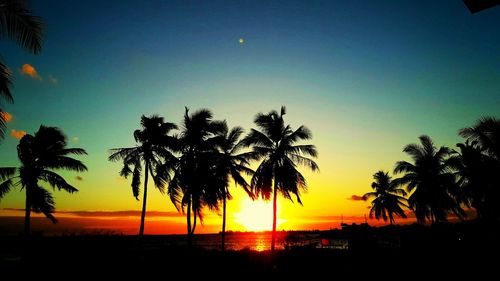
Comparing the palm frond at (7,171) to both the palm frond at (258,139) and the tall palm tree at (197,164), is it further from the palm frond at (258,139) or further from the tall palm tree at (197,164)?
the palm frond at (258,139)

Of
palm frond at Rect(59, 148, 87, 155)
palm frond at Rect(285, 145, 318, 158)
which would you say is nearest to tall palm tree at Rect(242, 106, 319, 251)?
palm frond at Rect(285, 145, 318, 158)

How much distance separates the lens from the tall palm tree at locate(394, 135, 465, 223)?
93.8 feet

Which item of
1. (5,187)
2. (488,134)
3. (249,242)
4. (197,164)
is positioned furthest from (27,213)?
(249,242)

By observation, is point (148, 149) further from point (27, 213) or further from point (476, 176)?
point (476, 176)

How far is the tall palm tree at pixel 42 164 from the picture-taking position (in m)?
19.4

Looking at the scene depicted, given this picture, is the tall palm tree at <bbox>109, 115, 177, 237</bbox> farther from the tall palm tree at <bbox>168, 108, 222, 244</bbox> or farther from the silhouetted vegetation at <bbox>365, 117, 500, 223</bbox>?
the silhouetted vegetation at <bbox>365, 117, 500, 223</bbox>

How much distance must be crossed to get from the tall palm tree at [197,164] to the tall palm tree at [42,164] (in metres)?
7.25

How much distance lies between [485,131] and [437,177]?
16.4 metres

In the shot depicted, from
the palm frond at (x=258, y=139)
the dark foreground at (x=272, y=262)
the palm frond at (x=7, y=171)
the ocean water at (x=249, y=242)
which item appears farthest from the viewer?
the ocean water at (x=249, y=242)

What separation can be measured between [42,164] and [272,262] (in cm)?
1772

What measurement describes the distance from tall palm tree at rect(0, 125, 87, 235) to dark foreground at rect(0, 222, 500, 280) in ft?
13.1

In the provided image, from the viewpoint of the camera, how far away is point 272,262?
1738 centimetres

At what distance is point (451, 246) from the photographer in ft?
60.6

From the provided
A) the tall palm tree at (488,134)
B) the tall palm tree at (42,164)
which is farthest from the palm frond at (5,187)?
the tall palm tree at (488,134)
